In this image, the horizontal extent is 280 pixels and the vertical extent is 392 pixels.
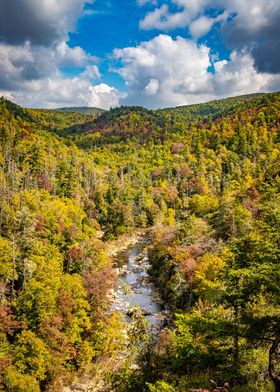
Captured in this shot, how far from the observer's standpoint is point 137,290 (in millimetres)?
54500

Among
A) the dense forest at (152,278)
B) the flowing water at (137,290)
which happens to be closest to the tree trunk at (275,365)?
the dense forest at (152,278)

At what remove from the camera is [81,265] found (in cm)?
4831

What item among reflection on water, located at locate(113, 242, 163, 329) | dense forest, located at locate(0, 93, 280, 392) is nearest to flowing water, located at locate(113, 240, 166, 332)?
reflection on water, located at locate(113, 242, 163, 329)

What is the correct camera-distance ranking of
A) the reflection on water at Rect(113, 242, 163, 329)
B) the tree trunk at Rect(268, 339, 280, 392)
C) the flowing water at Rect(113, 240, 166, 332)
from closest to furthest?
the tree trunk at Rect(268, 339, 280, 392) → the flowing water at Rect(113, 240, 166, 332) → the reflection on water at Rect(113, 242, 163, 329)

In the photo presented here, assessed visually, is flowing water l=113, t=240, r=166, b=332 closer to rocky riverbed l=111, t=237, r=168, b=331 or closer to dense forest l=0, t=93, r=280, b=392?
rocky riverbed l=111, t=237, r=168, b=331

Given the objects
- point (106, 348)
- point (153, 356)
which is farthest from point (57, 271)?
point (153, 356)

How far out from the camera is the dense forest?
680 inches

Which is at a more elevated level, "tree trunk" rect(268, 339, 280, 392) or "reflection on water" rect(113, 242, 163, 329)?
"tree trunk" rect(268, 339, 280, 392)

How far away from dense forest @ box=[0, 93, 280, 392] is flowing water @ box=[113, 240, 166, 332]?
190cm

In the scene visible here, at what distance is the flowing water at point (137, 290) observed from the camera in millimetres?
44647

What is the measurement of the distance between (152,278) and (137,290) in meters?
6.11

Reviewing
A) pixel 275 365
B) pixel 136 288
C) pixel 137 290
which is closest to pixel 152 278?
pixel 136 288

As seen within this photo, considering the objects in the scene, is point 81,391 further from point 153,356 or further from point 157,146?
point 157,146

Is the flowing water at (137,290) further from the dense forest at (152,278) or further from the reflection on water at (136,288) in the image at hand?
the dense forest at (152,278)
